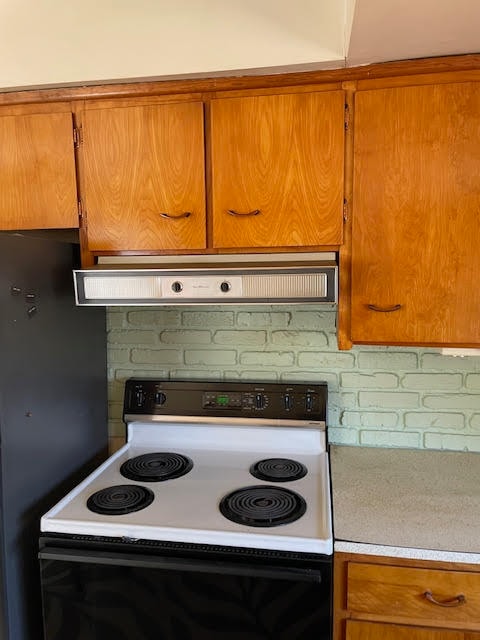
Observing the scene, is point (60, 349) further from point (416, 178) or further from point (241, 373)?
point (416, 178)

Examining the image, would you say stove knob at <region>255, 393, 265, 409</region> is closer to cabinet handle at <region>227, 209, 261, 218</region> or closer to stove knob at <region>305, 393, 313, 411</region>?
stove knob at <region>305, 393, 313, 411</region>

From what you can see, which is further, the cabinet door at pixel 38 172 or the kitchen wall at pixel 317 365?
the kitchen wall at pixel 317 365

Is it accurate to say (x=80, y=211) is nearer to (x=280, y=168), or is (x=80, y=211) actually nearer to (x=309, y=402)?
(x=280, y=168)

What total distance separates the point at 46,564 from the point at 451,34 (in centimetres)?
181

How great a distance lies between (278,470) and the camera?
5.22 ft

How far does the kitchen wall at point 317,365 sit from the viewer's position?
66.9 inches

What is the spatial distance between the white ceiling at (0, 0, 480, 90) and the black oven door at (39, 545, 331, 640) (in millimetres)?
1400

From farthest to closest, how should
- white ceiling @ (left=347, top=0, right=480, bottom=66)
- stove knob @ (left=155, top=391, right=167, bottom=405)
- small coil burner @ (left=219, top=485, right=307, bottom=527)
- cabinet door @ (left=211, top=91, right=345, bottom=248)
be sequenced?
1. stove knob @ (left=155, top=391, right=167, bottom=405)
2. cabinet door @ (left=211, top=91, right=345, bottom=248)
3. small coil burner @ (left=219, top=485, right=307, bottom=527)
4. white ceiling @ (left=347, top=0, right=480, bottom=66)

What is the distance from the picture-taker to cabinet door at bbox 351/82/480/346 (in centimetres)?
132

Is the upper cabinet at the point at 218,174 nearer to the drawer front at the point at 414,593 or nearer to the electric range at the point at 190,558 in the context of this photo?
the electric range at the point at 190,558

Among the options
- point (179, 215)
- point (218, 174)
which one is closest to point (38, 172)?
point (179, 215)

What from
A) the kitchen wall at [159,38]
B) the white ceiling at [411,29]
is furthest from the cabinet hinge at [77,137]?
the white ceiling at [411,29]

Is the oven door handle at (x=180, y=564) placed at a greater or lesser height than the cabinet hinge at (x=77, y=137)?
lesser

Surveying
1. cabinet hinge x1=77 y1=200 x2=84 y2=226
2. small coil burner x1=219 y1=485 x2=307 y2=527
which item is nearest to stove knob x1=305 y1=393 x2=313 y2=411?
Result: small coil burner x1=219 y1=485 x2=307 y2=527
